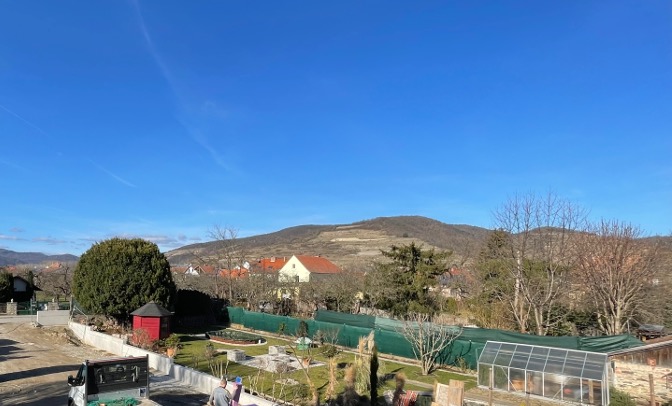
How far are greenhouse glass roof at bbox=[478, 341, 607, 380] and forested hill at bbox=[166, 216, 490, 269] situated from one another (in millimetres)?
103004

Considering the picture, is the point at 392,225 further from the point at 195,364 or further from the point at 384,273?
the point at 195,364

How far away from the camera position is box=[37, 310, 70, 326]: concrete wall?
1442 inches

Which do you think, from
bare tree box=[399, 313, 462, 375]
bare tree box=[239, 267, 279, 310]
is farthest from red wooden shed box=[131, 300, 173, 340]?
bare tree box=[399, 313, 462, 375]

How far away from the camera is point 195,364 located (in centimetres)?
2312

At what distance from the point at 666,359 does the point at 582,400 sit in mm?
4660

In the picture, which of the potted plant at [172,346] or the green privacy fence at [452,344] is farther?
the potted plant at [172,346]

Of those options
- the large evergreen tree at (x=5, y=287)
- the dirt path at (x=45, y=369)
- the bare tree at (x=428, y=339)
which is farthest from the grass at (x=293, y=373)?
the large evergreen tree at (x=5, y=287)

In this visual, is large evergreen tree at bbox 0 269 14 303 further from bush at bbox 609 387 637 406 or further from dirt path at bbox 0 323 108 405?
bush at bbox 609 387 637 406

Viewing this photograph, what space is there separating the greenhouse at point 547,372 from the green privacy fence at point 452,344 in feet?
8.10

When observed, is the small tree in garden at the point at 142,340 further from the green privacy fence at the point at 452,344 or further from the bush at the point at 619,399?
the bush at the point at 619,399

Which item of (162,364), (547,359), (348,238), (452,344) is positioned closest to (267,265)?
(162,364)

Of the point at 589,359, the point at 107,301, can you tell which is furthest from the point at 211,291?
the point at 589,359

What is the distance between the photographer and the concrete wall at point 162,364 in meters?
17.6

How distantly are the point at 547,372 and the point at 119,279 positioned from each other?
26.7 meters
